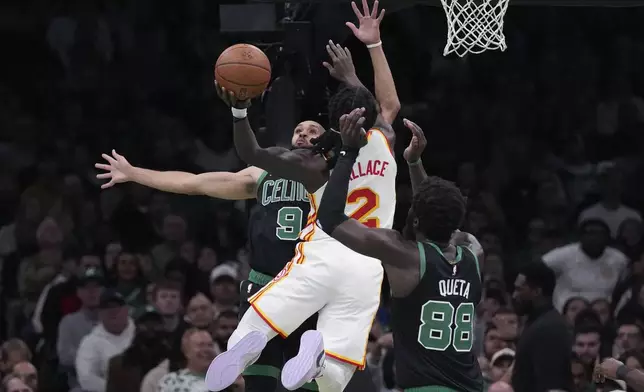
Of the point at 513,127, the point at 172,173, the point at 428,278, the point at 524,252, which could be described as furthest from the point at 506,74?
the point at 428,278

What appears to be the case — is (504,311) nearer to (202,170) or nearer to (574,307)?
(574,307)

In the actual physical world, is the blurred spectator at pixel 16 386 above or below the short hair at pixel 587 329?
below

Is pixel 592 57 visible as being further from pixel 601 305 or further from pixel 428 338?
pixel 428 338

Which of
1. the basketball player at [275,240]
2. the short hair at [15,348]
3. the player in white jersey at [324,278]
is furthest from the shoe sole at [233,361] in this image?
the short hair at [15,348]

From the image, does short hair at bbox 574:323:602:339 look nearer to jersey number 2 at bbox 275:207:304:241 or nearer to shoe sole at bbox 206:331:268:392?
jersey number 2 at bbox 275:207:304:241

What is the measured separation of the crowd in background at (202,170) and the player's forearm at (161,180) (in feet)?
5.48

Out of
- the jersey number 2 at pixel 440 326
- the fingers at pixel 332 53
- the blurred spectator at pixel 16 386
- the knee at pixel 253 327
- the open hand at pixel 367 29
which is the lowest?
the blurred spectator at pixel 16 386

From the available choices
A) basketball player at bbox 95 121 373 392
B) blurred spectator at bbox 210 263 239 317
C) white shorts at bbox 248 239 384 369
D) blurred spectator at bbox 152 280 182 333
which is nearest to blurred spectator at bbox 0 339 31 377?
blurred spectator at bbox 152 280 182 333

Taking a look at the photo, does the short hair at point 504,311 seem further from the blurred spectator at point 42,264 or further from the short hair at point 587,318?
the blurred spectator at point 42,264

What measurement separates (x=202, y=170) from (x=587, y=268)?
392cm

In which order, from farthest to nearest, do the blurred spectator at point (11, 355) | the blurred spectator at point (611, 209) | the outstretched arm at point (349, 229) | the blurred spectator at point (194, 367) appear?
the blurred spectator at point (611, 209), the blurred spectator at point (11, 355), the blurred spectator at point (194, 367), the outstretched arm at point (349, 229)

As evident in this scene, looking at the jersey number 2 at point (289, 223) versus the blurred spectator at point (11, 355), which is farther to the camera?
the blurred spectator at point (11, 355)

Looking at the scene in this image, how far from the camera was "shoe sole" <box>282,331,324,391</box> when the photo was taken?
6.77 metres

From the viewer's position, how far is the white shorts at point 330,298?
7.17 m
